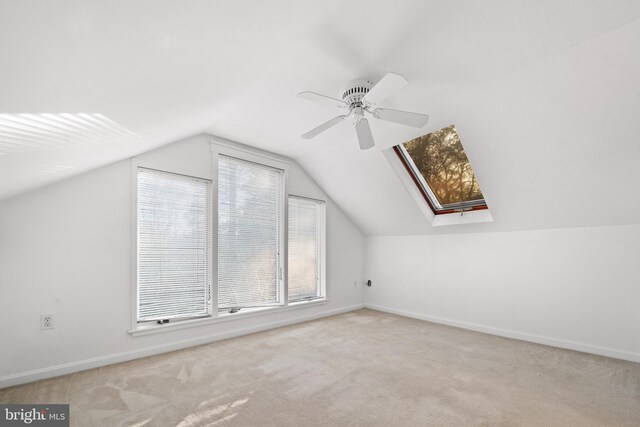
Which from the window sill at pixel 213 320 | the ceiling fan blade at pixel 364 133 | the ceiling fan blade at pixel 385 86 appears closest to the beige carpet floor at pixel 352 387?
the window sill at pixel 213 320

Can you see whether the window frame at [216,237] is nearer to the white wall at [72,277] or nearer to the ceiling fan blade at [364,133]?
the white wall at [72,277]

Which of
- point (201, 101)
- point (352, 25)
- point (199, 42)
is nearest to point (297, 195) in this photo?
A: point (201, 101)

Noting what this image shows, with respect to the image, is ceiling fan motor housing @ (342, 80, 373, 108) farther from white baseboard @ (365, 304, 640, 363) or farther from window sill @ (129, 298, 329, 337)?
white baseboard @ (365, 304, 640, 363)

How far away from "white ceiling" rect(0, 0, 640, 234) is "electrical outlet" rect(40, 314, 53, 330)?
1031mm

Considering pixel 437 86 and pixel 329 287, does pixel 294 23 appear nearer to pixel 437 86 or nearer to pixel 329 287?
pixel 437 86

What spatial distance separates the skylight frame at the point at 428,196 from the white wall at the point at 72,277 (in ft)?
8.58

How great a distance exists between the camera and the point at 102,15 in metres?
0.80

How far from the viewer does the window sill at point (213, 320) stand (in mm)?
2990

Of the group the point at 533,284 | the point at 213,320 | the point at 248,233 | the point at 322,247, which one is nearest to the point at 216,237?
the point at 248,233

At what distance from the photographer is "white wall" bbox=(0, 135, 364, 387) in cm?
241

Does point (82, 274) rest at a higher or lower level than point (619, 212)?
lower

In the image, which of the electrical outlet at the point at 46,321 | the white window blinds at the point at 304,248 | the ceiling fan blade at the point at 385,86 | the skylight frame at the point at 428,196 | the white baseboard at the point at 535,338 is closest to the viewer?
the ceiling fan blade at the point at 385,86

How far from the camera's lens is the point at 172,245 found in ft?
10.6

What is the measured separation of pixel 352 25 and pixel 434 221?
3179 mm
